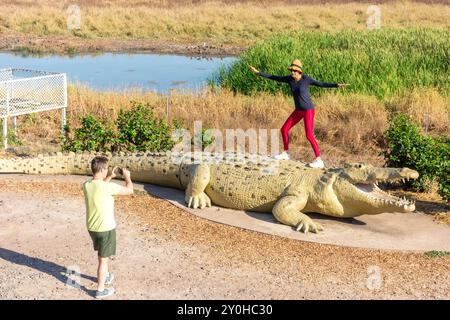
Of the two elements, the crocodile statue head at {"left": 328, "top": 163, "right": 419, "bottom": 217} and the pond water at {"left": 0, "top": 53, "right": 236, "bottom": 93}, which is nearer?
the crocodile statue head at {"left": 328, "top": 163, "right": 419, "bottom": 217}

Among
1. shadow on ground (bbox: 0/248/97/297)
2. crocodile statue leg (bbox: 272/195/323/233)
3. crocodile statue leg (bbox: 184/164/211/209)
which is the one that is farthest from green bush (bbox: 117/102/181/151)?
shadow on ground (bbox: 0/248/97/297)

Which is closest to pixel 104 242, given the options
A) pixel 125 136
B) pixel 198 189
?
pixel 198 189

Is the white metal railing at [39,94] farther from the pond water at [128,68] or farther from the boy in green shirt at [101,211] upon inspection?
the pond water at [128,68]

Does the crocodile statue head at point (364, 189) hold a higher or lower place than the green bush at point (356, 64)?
lower

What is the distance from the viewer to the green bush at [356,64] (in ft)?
61.5

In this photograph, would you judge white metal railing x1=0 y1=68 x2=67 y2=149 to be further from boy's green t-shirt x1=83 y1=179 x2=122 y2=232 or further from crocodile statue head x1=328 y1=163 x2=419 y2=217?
boy's green t-shirt x1=83 y1=179 x2=122 y2=232

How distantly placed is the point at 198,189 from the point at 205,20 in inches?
1427

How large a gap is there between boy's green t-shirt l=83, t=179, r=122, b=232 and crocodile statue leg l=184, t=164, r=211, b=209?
9.73 feet

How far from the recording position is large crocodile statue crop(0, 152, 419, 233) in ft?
29.6

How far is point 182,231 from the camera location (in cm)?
898

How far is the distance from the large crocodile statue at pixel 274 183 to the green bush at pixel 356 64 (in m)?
8.20

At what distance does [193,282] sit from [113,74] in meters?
21.3

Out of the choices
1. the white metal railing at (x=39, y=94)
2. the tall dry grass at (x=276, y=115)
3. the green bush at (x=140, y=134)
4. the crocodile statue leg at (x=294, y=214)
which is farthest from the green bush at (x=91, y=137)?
the crocodile statue leg at (x=294, y=214)
